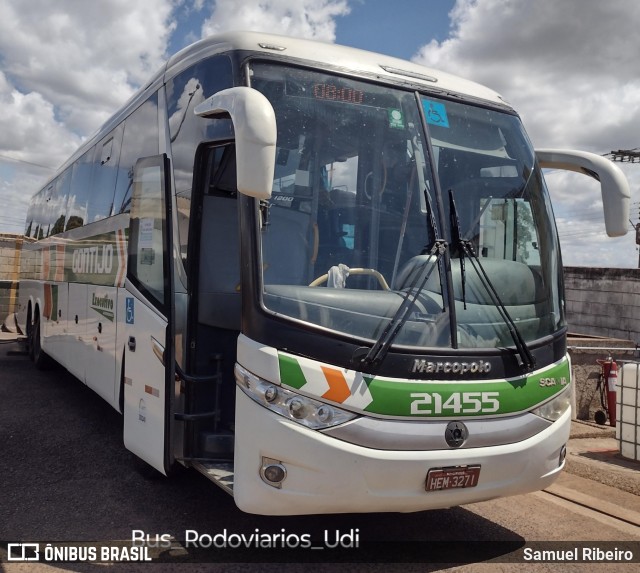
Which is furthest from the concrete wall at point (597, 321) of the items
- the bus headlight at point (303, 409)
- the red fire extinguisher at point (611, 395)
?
the bus headlight at point (303, 409)

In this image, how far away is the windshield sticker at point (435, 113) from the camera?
461 cm

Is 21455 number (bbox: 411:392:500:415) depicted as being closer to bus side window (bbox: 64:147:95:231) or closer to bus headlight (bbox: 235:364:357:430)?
bus headlight (bbox: 235:364:357:430)

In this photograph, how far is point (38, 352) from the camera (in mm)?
11250

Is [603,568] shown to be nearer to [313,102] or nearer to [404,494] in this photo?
[404,494]

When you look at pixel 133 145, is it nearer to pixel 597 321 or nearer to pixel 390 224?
pixel 390 224

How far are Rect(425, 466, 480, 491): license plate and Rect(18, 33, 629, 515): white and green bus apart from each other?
0.04 feet

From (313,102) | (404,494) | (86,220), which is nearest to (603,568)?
(404,494)

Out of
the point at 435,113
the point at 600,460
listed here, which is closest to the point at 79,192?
the point at 435,113

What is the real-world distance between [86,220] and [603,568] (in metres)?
6.68

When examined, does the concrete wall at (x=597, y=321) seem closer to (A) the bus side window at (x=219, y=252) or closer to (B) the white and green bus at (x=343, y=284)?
(B) the white and green bus at (x=343, y=284)

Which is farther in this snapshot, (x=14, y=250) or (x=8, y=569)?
(x=14, y=250)

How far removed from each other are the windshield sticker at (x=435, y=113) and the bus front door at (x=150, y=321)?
6.35ft

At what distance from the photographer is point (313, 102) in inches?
172

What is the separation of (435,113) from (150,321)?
261 centimetres
